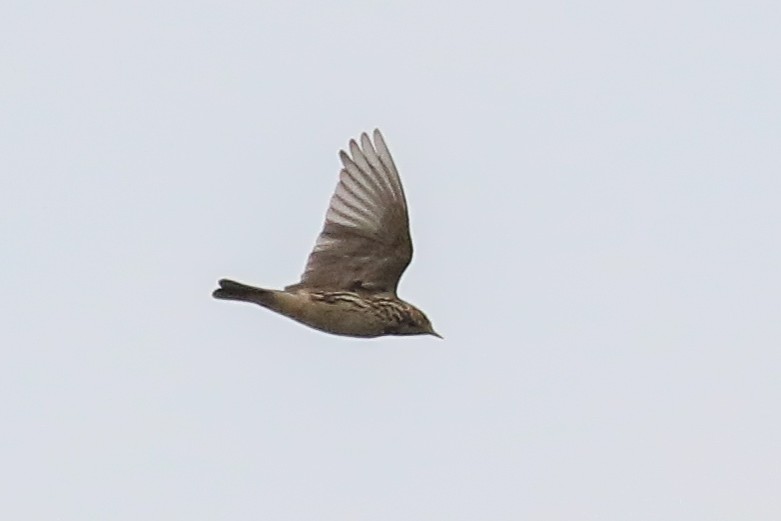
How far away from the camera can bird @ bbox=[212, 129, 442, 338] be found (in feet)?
49.4

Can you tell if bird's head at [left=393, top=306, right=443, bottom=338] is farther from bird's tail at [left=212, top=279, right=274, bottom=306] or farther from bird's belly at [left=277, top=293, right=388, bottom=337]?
bird's tail at [left=212, top=279, right=274, bottom=306]

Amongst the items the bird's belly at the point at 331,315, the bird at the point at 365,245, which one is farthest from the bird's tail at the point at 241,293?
the bird at the point at 365,245

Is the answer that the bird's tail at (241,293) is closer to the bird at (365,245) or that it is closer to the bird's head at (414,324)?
the bird at (365,245)

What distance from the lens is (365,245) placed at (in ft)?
49.9

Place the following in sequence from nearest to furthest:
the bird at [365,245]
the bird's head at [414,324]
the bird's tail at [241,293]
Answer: the bird's tail at [241,293], the bird at [365,245], the bird's head at [414,324]

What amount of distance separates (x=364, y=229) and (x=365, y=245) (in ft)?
0.44

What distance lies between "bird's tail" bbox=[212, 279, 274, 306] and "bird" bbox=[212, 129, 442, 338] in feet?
1.50

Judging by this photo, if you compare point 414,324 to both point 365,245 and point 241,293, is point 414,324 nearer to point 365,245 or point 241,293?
point 365,245

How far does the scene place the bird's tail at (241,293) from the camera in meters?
14.3

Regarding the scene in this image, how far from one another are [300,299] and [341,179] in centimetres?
120

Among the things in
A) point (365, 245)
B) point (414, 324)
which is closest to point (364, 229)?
point (365, 245)

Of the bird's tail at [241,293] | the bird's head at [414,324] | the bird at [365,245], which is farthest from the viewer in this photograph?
the bird's head at [414,324]

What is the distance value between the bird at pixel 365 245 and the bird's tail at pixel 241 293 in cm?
46

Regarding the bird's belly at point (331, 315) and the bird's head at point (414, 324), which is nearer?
the bird's belly at point (331, 315)
